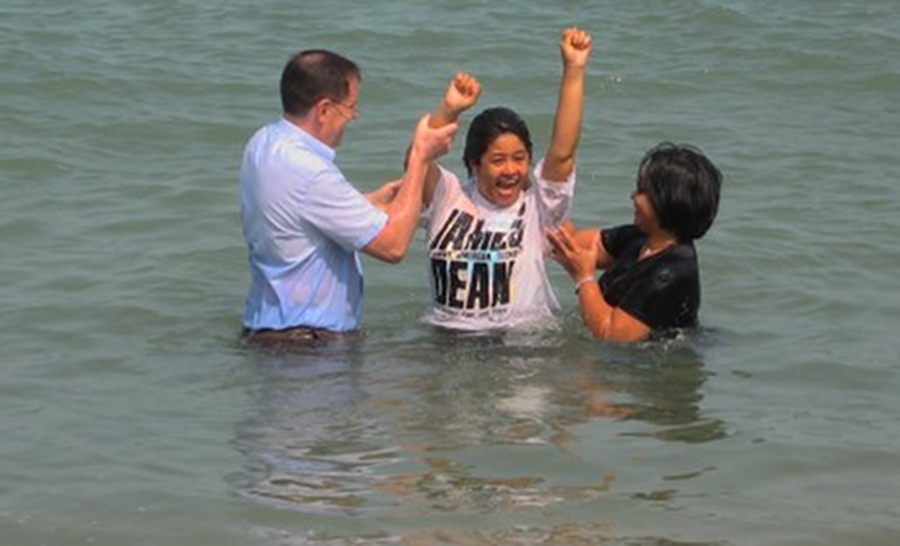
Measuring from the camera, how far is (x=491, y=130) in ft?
22.8

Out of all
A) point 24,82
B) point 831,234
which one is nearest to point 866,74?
point 831,234

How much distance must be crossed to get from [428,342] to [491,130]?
1082 millimetres

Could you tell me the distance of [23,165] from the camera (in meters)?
11.0

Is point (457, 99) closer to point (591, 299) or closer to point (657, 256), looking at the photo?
point (591, 299)

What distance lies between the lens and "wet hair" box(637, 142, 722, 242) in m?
7.00

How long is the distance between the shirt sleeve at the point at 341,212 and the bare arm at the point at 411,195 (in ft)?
0.12

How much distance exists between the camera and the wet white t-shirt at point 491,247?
281 inches

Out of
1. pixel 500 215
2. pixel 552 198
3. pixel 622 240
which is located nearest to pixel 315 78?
pixel 500 215

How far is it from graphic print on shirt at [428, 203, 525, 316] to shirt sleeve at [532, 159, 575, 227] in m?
0.09

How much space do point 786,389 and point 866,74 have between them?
710cm

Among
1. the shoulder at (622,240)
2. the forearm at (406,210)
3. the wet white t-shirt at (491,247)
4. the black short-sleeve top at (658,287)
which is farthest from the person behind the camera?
the shoulder at (622,240)

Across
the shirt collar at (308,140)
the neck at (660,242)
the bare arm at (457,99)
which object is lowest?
the neck at (660,242)

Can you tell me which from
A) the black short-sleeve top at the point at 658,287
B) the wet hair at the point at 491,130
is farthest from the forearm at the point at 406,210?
the black short-sleeve top at the point at 658,287

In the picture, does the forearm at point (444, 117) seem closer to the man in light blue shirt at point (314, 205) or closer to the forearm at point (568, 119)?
the man in light blue shirt at point (314, 205)
